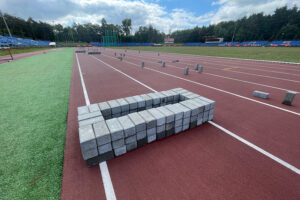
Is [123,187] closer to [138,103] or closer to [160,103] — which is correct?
[138,103]

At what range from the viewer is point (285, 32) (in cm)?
6241

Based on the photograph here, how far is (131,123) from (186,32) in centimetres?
12087

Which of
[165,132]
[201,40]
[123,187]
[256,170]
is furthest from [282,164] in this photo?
[201,40]

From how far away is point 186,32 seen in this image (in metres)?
105

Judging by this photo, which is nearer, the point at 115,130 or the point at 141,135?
the point at 115,130

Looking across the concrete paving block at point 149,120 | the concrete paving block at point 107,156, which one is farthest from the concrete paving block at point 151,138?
the concrete paving block at point 107,156

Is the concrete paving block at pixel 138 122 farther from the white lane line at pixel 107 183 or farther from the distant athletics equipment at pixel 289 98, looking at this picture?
the distant athletics equipment at pixel 289 98

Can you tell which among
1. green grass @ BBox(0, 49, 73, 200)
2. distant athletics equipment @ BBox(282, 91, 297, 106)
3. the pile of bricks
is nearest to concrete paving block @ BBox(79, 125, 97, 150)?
the pile of bricks

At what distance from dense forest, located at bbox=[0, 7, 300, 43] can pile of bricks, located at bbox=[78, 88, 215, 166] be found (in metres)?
91.6

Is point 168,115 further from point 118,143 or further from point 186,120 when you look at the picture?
point 118,143

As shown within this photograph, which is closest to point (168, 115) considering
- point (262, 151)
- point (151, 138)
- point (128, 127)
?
point (151, 138)

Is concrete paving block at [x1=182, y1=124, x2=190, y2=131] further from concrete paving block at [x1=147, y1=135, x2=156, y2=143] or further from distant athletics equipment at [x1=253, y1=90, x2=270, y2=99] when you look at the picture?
distant athletics equipment at [x1=253, y1=90, x2=270, y2=99]

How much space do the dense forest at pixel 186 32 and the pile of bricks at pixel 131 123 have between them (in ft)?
301

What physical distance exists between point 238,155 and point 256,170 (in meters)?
0.47
